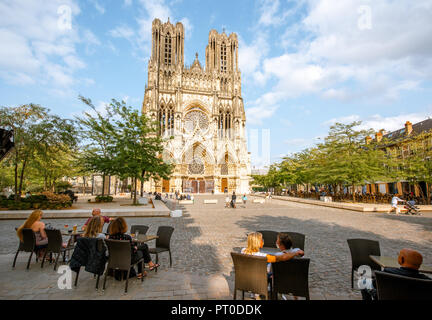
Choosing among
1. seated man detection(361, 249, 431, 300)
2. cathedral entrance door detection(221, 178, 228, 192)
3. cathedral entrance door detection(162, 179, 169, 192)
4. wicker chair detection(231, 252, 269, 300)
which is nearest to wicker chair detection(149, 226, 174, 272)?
wicker chair detection(231, 252, 269, 300)

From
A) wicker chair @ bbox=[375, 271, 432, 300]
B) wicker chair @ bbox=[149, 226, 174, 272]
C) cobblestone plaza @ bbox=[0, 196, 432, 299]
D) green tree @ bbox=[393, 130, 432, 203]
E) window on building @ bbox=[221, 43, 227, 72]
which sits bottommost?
cobblestone plaza @ bbox=[0, 196, 432, 299]

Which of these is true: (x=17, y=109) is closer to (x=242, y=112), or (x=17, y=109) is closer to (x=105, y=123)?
(x=105, y=123)

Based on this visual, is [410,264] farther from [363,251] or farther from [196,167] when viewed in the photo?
[196,167]

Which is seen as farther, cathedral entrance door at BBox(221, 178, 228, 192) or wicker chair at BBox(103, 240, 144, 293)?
cathedral entrance door at BBox(221, 178, 228, 192)

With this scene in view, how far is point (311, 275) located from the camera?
13.5 feet

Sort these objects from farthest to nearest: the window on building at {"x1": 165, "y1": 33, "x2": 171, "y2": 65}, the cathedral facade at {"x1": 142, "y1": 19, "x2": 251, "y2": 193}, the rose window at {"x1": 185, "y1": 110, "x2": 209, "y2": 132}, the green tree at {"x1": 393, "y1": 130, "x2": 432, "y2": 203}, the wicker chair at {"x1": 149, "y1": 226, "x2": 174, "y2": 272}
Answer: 1. the window on building at {"x1": 165, "y1": 33, "x2": 171, "y2": 65}
2. the rose window at {"x1": 185, "y1": 110, "x2": 209, "y2": 132}
3. the cathedral facade at {"x1": 142, "y1": 19, "x2": 251, "y2": 193}
4. the green tree at {"x1": 393, "y1": 130, "x2": 432, "y2": 203}
5. the wicker chair at {"x1": 149, "y1": 226, "x2": 174, "y2": 272}

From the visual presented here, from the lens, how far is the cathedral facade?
146 feet

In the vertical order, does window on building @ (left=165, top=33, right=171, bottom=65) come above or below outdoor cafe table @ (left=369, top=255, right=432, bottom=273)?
above

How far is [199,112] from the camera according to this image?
49938 mm

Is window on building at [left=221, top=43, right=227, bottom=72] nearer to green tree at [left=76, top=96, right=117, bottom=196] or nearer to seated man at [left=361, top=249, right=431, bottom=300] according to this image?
green tree at [left=76, top=96, right=117, bottom=196]

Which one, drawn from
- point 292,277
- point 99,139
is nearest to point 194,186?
point 99,139

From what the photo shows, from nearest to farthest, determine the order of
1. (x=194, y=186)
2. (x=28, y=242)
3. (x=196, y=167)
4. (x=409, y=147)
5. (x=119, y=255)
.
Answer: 1. (x=119, y=255)
2. (x=28, y=242)
3. (x=409, y=147)
4. (x=194, y=186)
5. (x=196, y=167)

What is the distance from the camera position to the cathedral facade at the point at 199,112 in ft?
146

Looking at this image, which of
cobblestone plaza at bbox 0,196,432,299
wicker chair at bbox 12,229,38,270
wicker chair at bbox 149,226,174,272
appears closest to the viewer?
cobblestone plaza at bbox 0,196,432,299
